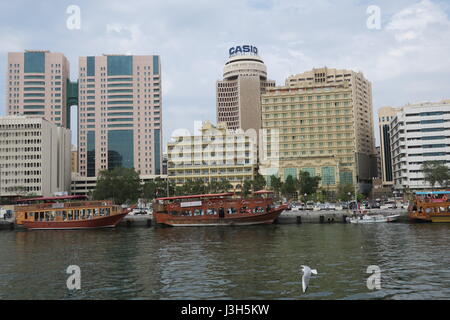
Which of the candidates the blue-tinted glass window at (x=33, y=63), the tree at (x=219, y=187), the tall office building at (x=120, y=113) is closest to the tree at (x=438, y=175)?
the tree at (x=219, y=187)

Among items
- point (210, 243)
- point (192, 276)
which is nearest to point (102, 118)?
point (210, 243)

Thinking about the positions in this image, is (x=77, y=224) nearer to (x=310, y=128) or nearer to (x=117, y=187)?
(x=117, y=187)

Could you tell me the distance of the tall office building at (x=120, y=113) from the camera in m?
194

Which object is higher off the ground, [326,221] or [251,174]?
[251,174]

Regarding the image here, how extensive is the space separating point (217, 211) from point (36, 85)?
155 meters

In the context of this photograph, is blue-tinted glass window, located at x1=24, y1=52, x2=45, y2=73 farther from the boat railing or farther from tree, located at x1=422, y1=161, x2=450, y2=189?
tree, located at x1=422, y1=161, x2=450, y2=189

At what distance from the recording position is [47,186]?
15050cm

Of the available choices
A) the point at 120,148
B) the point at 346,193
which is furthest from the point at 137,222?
the point at 120,148

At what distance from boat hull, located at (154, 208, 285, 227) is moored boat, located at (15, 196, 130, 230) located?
777 cm

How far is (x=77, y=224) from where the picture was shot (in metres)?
72.5

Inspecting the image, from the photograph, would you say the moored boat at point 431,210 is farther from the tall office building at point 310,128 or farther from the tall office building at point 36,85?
the tall office building at point 36,85
